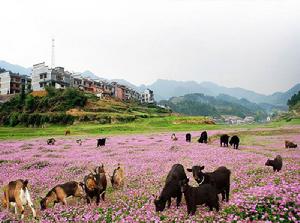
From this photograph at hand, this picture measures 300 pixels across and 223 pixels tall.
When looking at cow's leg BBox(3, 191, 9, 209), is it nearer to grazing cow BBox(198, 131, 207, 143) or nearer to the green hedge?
grazing cow BBox(198, 131, 207, 143)

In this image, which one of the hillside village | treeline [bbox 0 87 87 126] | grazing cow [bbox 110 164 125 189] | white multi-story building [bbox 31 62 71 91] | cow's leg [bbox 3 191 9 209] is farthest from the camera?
the hillside village

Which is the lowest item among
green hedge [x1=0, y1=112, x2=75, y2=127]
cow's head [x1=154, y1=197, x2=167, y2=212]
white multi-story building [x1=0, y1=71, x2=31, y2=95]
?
cow's head [x1=154, y1=197, x2=167, y2=212]

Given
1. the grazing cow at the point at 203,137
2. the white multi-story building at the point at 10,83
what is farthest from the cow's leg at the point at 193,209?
the white multi-story building at the point at 10,83

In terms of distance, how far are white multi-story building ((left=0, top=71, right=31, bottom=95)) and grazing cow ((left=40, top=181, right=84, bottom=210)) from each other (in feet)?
414

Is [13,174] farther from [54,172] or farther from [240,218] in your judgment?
[240,218]

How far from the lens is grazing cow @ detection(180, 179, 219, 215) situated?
9.20 metres

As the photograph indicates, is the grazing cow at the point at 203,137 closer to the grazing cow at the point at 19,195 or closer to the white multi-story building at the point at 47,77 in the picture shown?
the grazing cow at the point at 19,195

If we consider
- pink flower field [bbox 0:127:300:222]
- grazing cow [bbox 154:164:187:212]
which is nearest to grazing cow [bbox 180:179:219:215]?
pink flower field [bbox 0:127:300:222]

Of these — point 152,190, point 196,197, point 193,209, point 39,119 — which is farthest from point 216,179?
point 39,119

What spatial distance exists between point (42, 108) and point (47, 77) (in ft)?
105

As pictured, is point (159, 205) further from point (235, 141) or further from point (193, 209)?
point (235, 141)

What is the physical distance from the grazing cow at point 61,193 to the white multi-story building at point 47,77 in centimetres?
11424

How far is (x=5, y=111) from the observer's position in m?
92.8

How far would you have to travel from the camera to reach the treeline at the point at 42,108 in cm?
8372
